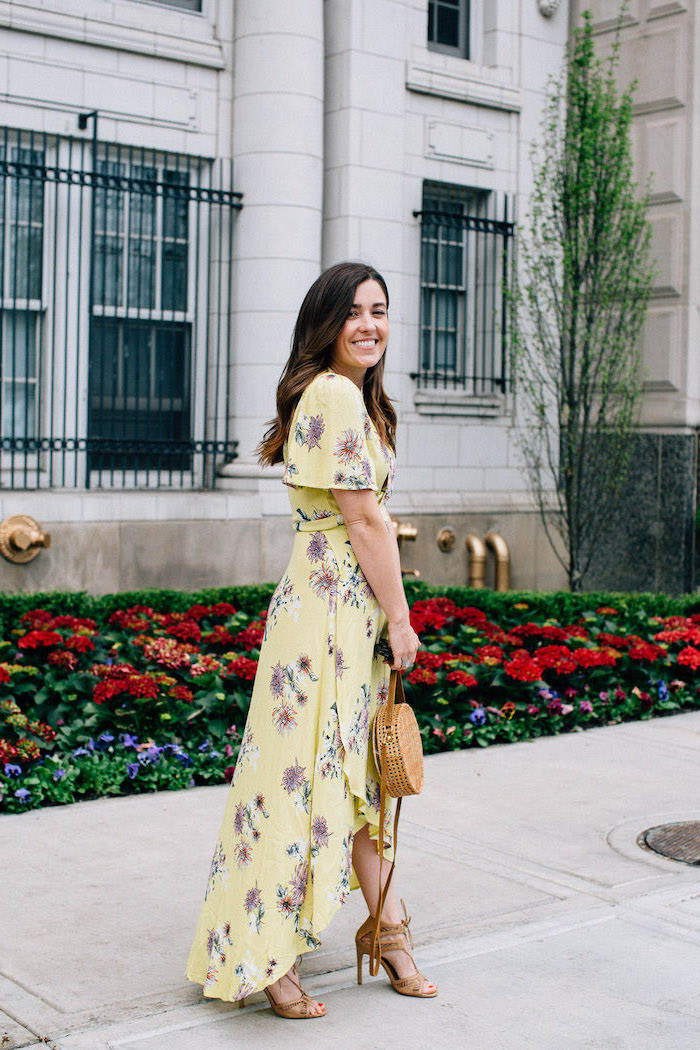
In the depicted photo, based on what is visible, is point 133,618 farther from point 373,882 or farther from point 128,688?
point 373,882

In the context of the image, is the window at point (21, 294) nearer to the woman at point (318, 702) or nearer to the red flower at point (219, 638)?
the red flower at point (219, 638)

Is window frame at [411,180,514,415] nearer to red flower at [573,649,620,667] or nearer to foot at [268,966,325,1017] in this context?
red flower at [573,649,620,667]

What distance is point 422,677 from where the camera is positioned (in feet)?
23.3

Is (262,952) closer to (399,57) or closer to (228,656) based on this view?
(228,656)

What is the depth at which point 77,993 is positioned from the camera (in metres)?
3.60

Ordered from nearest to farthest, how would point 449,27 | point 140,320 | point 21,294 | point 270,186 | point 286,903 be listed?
point 286,903 < point 21,294 < point 140,320 < point 270,186 < point 449,27

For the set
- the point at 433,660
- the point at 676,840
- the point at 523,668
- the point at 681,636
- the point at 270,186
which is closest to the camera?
the point at 676,840

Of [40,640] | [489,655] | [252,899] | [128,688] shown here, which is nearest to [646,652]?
[489,655]

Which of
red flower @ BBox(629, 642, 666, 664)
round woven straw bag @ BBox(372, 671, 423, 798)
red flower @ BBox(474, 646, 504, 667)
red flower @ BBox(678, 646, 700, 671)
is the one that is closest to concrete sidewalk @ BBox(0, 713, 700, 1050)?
round woven straw bag @ BBox(372, 671, 423, 798)

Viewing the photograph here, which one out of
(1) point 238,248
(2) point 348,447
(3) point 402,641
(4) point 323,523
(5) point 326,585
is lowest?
(3) point 402,641

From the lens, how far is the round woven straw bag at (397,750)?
11.4ft

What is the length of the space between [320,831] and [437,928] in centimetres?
93

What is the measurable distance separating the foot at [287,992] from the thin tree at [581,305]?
8.47 metres

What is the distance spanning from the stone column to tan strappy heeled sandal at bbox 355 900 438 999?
721cm
